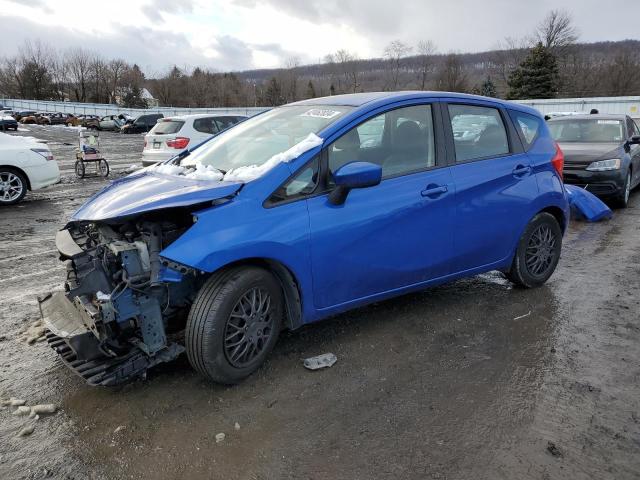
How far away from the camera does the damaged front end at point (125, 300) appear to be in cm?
284

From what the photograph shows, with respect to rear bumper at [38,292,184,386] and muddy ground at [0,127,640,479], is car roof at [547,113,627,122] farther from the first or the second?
rear bumper at [38,292,184,386]

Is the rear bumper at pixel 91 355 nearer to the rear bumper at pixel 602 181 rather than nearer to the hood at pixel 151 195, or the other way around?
the hood at pixel 151 195

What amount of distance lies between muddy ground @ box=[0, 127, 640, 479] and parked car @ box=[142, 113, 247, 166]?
8786 mm

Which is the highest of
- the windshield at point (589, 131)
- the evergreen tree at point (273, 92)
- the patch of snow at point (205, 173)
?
the evergreen tree at point (273, 92)

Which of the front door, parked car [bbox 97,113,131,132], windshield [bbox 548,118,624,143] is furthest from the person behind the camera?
parked car [bbox 97,113,131,132]

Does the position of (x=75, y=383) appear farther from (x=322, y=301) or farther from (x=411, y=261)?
(x=411, y=261)

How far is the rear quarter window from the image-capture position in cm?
457

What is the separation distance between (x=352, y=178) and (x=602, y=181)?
7362mm

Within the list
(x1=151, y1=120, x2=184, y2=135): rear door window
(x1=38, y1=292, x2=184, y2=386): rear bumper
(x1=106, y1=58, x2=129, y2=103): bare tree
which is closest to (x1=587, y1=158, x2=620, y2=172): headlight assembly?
(x1=38, y1=292, x2=184, y2=386): rear bumper

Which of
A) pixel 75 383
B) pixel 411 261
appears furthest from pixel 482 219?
pixel 75 383

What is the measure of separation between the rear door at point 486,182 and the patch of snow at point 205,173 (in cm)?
184

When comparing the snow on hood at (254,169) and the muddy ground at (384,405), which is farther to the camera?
the snow on hood at (254,169)

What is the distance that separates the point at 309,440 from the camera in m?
2.66

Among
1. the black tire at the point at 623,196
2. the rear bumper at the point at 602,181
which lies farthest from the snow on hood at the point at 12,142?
the black tire at the point at 623,196
